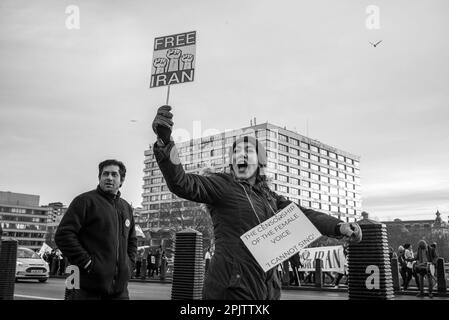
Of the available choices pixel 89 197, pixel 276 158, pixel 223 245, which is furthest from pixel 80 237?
pixel 276 158

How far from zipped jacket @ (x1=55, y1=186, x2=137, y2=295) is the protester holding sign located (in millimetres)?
1623

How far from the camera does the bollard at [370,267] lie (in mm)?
6305

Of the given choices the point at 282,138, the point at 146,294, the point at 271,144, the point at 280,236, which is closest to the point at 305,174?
the point at 282,138

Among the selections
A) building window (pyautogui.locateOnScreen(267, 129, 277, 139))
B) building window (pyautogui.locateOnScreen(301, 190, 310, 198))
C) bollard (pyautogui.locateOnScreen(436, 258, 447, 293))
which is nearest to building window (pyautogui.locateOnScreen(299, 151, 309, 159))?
Answer: building window (pyautogui.locateOnScreen(301, 190, 310, 198))

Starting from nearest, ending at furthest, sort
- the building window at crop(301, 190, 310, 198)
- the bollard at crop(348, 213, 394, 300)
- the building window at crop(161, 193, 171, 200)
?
the bollard at crop(348, 213, 394, 300) < the building window at crop(301, 190, 310, 198) < the building window at crop(161, 193, 171, 200)

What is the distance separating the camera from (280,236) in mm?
2658

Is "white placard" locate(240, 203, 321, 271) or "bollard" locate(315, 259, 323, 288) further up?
"white placard" locate(240, 203, 321, 271)

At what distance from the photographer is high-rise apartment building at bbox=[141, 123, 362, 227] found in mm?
115438

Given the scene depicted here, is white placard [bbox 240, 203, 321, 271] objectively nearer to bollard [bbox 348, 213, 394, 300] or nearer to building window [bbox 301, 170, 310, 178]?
bollard [bbox 348, 213, 394, 300]

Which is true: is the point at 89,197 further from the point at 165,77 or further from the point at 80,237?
the point at 165,77

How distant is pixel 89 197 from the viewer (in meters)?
4.16

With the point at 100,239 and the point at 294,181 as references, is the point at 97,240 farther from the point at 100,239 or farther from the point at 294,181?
the point at 294,181

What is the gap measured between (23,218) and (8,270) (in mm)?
159437
